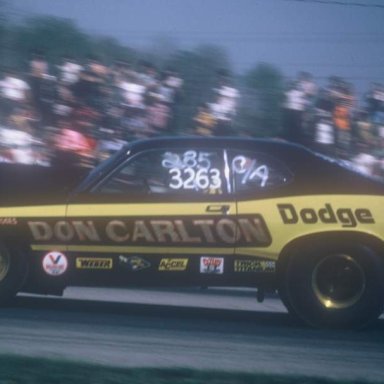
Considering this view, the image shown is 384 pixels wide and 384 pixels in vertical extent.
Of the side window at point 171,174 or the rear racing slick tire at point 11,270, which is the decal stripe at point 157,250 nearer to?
the side window at point 171,174

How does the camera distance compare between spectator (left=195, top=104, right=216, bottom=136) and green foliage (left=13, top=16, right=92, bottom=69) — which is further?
green foliage (left=13, top=16, right=92, bottom=69)

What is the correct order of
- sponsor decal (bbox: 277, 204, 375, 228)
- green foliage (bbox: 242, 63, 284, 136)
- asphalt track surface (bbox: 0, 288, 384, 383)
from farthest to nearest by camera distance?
1. green foliage (bbox: 242, 63, 284, 136)
2. sponsor decal (bbox: 277, 204, 375, 228)
3. asphalt track surface (bbox: 0, 288, 384, 383)

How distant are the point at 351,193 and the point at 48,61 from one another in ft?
23.6

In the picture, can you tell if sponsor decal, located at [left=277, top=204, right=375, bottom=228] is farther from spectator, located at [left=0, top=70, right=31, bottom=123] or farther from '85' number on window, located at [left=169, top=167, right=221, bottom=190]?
spectator, located at [left=0, top=70, right=31, bottom=123]

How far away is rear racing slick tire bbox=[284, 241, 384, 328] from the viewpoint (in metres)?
7.73

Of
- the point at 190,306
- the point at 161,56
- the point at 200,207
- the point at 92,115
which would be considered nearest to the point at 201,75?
the point at 161,56

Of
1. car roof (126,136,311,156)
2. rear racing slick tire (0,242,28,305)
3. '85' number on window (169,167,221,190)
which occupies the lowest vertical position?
rear racing slick tire (0,242,28,305)

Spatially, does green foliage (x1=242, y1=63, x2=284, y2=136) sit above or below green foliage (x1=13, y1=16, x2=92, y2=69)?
above

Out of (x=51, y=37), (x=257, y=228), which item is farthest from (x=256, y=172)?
(x=51, y=37)

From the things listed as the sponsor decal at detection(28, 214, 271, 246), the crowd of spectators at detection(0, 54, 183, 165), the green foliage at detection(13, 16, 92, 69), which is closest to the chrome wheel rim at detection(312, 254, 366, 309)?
the sponsor decal at detection(28, 214, 271, 246)

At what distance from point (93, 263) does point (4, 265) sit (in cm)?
78

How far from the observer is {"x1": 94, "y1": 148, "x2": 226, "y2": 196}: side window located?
7859 mm

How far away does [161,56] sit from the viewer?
1636cm

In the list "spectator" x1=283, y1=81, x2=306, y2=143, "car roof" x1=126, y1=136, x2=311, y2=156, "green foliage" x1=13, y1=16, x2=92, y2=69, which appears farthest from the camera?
"green foliage" x1=13, y1=16, x2=92, y2=69
